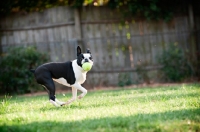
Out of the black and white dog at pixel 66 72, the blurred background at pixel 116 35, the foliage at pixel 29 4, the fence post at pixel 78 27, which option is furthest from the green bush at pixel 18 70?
the black and white dog at pixel 66 72

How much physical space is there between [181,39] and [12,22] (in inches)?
299

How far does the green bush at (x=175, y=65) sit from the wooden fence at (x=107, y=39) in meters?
0.59

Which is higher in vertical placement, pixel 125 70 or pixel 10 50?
pixel 10 50

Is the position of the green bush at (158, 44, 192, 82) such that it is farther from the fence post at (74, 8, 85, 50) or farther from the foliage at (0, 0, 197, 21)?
the fence post at (74, 8, 85, 50)

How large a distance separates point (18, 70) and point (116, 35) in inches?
179

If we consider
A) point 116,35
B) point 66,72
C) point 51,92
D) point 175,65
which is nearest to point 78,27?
point 116,35

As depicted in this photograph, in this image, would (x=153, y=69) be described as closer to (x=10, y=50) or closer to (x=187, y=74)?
(x=187, y=74)

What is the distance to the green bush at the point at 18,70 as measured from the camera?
49.8 feet

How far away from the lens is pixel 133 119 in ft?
21.4

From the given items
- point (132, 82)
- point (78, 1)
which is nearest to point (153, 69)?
point (132, 82)

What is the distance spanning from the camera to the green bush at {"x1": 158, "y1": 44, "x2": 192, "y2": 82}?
51.2 feet

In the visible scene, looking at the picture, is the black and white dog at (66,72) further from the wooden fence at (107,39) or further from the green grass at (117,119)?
the wooden fence at (107,39)

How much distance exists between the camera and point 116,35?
656 inches

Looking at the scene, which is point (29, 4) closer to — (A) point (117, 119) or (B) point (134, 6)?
(B) point (134, 6)
